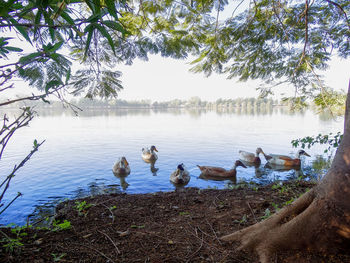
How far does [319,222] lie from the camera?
1825mm

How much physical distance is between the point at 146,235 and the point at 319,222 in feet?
6.59

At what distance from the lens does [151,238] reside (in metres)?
2.51

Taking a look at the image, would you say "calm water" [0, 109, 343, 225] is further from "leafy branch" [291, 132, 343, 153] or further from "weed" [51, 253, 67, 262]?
"weed" [51, 253, 67, 262]

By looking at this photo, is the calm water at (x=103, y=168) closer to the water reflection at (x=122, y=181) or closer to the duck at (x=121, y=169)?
the water reflection at (x=122, y=181)

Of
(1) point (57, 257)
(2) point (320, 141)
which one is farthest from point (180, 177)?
(1) point (57, 257)

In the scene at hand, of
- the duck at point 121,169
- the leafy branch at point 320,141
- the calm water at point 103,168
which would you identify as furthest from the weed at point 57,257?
the duck at point 121,169

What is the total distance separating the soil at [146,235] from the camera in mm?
2004

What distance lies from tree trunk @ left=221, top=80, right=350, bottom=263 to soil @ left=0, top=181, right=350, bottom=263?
3.3 inches

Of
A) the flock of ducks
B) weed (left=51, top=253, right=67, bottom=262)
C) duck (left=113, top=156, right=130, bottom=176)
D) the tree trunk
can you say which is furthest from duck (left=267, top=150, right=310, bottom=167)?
weed (left=51, top=253, right=67, bottom=262)

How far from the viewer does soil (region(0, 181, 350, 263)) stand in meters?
2.00

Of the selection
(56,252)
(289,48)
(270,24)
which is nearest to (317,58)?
(289,48)

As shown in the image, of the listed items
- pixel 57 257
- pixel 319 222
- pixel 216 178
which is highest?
pixel 319 222

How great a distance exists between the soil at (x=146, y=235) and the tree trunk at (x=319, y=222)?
0.08m

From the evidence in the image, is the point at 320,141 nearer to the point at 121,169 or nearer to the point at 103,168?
the point at 121,169
